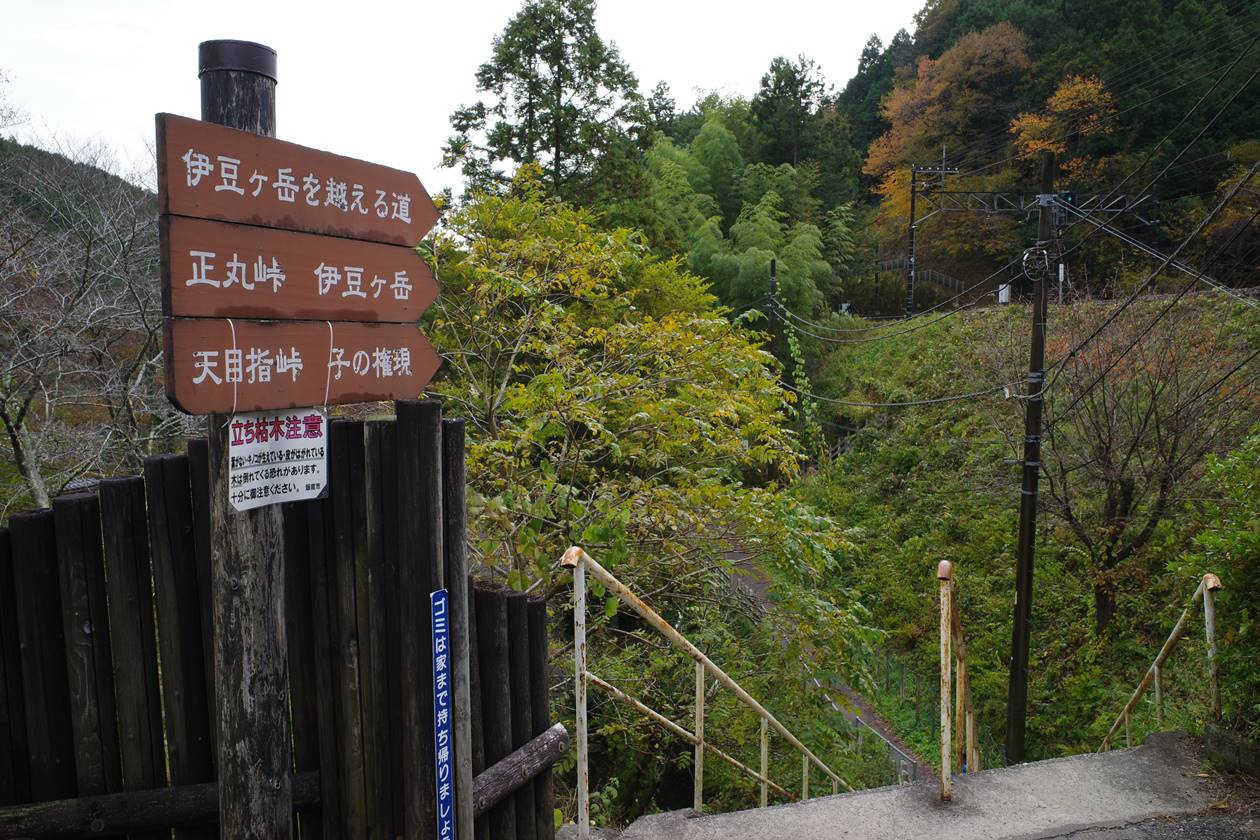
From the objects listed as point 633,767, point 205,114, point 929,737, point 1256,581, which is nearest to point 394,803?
point 205,114

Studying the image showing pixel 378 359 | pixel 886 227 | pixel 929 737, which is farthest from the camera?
pixel 886 227

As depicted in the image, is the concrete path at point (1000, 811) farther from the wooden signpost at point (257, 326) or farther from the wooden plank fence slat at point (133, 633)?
the wooden signpost at point (257, 326)

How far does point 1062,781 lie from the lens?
412 cm

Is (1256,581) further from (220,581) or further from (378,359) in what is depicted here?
(220,581)

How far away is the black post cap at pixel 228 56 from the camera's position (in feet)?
6.53

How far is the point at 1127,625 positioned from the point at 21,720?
1292 centimetres

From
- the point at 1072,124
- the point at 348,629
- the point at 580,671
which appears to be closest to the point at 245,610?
the point at 348,629

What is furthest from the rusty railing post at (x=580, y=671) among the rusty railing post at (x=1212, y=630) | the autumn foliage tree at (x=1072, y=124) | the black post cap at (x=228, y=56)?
the autumn foliage tree at (x=1072, y=124)

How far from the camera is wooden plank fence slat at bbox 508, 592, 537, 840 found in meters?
3.23

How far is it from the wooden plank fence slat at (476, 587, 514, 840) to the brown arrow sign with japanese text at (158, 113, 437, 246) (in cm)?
145

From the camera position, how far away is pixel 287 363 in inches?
81.5

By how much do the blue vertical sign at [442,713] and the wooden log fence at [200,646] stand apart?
4 centimetres

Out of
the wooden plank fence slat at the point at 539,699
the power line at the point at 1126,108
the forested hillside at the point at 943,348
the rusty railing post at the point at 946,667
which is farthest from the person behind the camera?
Result: the power line at the point at 1126,108

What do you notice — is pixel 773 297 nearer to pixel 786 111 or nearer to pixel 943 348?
pixel 943 348
